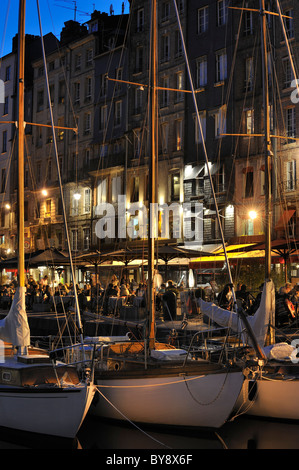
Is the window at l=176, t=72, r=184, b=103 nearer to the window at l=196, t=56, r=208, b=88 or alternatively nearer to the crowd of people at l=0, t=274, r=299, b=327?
the window at l=196, t=56, r=208, b=88

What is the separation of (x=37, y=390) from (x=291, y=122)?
93.5 feet

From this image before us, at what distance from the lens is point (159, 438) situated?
492 inches

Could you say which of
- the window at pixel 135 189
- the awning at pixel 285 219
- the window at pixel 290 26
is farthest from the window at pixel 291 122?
the window at pixel 135 189

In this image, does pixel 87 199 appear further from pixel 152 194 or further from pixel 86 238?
pixel 152 194

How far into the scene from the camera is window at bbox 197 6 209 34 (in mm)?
43219

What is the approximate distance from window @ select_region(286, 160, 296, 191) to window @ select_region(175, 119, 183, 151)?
9.81 metres

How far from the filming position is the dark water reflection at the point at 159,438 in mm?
Result: 12125

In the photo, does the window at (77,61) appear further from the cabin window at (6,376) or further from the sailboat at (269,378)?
the cabin window at (6,376)

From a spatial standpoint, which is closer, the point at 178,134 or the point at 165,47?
the point at 178,134

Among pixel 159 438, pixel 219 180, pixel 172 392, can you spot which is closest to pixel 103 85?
pixel 219 180

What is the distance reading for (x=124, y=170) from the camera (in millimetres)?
47812

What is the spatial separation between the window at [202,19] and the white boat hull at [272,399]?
3441 centimetres

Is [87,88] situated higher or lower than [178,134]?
higher
